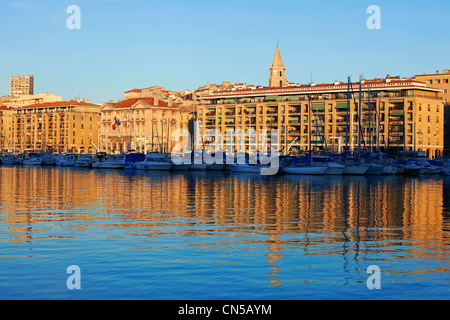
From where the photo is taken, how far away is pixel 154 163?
3784 inches

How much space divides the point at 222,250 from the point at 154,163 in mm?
76305

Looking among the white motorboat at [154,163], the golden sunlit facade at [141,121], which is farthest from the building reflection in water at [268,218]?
the golden sunlit facade at [141,121]

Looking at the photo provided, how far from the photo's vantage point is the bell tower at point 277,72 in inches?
6668

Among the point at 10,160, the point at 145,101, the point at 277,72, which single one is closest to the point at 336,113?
the point at 277,72

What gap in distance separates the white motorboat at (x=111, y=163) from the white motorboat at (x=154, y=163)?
8064mm

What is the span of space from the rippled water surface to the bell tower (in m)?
134

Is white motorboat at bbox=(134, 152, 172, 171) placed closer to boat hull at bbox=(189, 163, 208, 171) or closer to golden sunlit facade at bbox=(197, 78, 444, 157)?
boat hull at bbox=(189, 163, 208, 171)

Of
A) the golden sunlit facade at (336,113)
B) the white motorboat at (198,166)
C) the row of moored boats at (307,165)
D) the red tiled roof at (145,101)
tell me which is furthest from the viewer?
the red tiled roof at (145,101)

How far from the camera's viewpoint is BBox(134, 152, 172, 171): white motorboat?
313ft

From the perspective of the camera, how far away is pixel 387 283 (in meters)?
16.3

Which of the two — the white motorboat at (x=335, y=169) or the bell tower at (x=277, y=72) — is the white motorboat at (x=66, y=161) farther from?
the bell tower at (x=277, y=72)

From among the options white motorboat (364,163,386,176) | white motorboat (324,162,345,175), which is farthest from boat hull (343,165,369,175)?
white motorboat (364,163,386,176)

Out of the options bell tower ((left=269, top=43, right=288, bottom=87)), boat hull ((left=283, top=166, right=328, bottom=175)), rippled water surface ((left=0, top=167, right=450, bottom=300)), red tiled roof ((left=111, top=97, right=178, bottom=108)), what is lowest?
rippled water surface ((left=0, top=167, right=450, bottom=300))

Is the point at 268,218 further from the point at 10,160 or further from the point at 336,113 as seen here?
the point at 10,160
